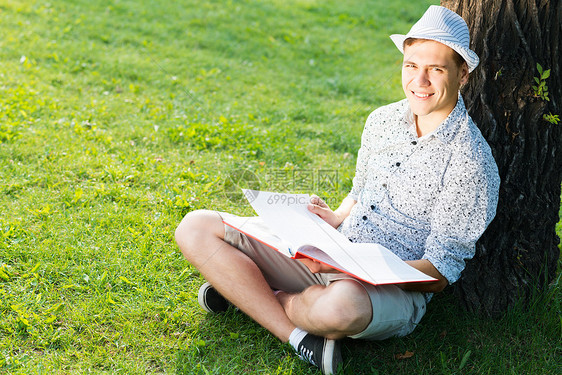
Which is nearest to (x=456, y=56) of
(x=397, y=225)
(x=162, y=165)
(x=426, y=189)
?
(x=426, y=189)

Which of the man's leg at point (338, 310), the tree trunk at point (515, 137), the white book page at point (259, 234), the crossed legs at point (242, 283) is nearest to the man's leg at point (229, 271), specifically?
the crossed legs at point (242, 283)

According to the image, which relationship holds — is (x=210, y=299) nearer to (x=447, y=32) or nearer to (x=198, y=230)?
(x=198, y=230)

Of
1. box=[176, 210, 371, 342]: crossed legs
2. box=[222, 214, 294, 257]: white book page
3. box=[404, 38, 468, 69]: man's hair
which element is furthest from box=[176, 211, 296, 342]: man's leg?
box=[404, 38, 468, 69]: man's hair

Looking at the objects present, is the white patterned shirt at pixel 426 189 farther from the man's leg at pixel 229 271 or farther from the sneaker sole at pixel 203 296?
the sneaker sole at pixel 203 296

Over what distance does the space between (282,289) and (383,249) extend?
70 centimetres

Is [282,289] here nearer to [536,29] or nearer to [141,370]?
[141,370]

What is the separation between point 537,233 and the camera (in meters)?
3.01

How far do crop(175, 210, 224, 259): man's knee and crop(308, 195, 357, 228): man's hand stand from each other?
1.66 ft

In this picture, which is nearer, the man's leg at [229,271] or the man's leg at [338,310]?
the man's leg at [338,310]

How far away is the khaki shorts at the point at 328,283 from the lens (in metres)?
2.40

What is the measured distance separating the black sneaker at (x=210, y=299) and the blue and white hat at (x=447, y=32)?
1.64m

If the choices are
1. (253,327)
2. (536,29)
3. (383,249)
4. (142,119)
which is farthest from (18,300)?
(536,29)

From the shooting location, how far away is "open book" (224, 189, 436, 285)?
222 centimetres

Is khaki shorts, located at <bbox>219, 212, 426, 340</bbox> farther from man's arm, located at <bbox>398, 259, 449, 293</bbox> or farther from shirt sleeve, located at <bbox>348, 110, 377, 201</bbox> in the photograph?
shirt sleeve, located at <bbox>348, 110, 377, 201</bbox>
